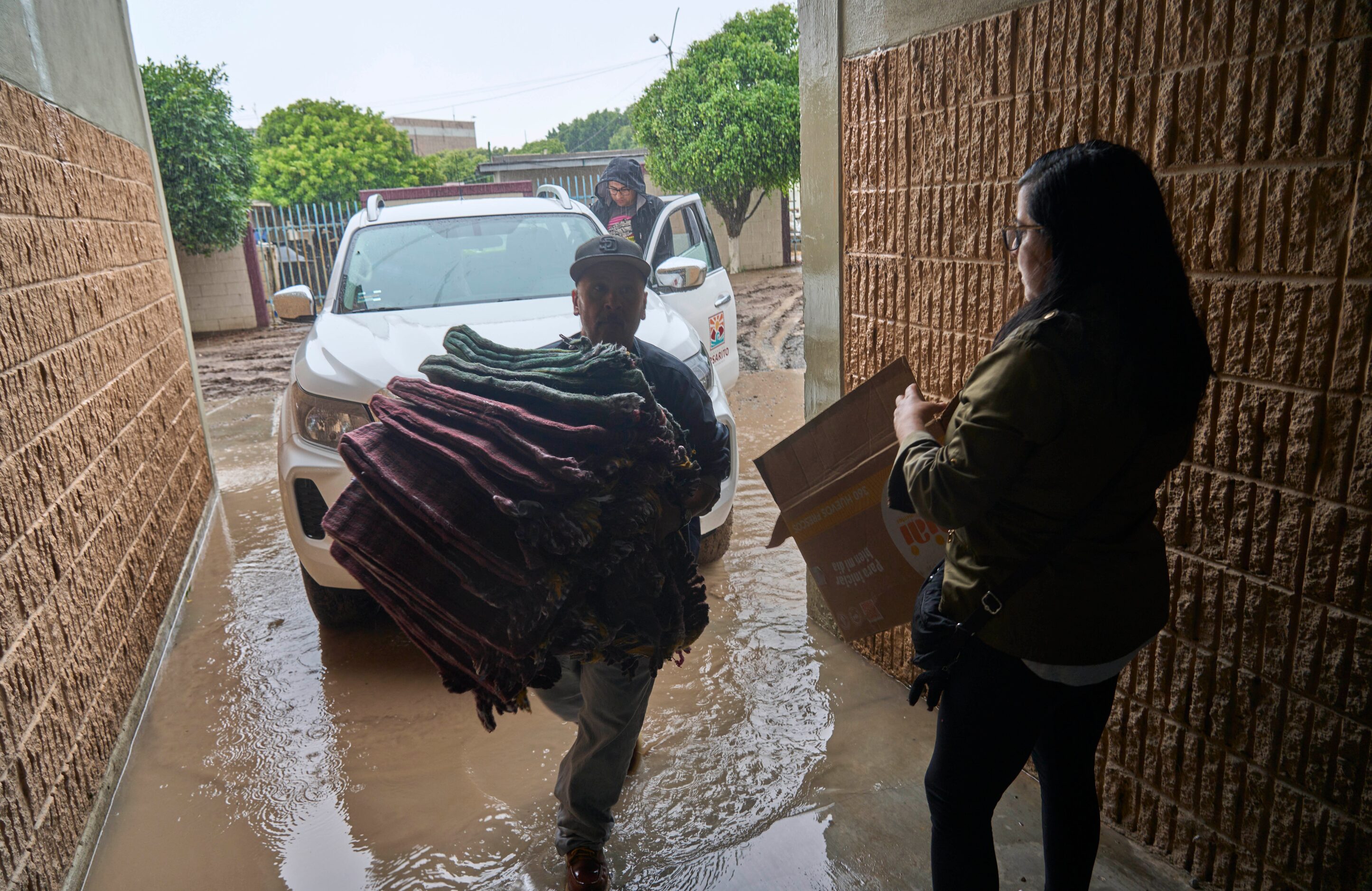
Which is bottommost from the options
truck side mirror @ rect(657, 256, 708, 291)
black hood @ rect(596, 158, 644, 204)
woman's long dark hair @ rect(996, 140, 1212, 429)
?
truck side mirror @ rect(657, 256, 708, 291)

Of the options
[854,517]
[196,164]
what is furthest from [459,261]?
[196,164]

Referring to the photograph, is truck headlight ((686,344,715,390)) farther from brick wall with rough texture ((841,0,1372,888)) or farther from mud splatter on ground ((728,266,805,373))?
mud splatter on ground ((728,266,805,373))

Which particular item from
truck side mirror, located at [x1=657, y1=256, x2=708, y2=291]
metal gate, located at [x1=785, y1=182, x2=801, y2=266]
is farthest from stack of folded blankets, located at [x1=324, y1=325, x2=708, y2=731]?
metal gate, located at [x1=785, y1=182, x2=801, y2=266]

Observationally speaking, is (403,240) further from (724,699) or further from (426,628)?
(426,628)

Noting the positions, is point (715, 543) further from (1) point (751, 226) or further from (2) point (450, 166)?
(2) point (450, 166)

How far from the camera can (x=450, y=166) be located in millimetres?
54750

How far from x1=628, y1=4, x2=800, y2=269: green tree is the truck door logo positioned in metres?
13.3

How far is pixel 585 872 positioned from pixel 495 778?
29.4 inches

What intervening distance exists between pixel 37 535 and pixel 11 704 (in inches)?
22.7

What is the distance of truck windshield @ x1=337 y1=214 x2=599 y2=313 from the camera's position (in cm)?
475

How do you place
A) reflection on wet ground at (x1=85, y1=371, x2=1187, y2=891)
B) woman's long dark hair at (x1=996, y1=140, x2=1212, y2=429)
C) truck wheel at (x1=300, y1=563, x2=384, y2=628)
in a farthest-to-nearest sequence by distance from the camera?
truck wheel at (x1=300, y1=563, x2=384, y2=628), reflection on wet ground at (x1=85, y1=371, x2=1187, y2=891), woman's long dark hair at (x1=996, y1=140, x2=1212, y2=429)

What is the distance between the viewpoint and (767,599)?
14.4 feet

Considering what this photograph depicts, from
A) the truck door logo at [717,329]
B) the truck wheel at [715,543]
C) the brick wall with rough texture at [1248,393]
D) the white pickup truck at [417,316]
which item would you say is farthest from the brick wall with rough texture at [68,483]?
the truck door logo at [717,329]

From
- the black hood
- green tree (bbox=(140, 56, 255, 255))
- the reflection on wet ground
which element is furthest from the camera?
green tree (bbox=(140, 56, 255, 255))
